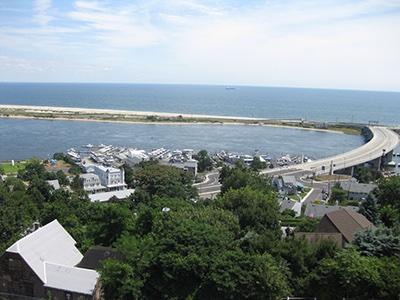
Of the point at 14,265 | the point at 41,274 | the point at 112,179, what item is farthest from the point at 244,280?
the point at 112,179

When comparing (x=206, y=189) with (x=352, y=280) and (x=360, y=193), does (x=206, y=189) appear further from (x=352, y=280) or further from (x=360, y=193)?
(x=352, y=280)

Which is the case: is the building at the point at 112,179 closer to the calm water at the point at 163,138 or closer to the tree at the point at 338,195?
the tree at the point at 338,195

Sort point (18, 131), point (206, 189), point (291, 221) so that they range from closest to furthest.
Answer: point (291, 221), point (206, 189), point (18, 131)

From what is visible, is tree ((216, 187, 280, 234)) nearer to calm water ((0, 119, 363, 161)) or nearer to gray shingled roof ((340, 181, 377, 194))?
gray shingled roof ((340, 181, 377, 194))

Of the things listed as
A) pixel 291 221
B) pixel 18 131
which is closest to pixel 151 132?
pixel 18 131

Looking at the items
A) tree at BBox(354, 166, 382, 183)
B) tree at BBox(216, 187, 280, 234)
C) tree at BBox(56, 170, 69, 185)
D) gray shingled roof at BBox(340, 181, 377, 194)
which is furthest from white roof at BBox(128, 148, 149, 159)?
tree at BBox(216, 187, 280, 234)

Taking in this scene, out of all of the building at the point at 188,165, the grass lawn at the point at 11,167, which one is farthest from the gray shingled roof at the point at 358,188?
the grass lawn at the point at 11,167

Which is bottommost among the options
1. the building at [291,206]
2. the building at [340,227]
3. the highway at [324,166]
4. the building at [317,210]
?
the highway at [324,166]
